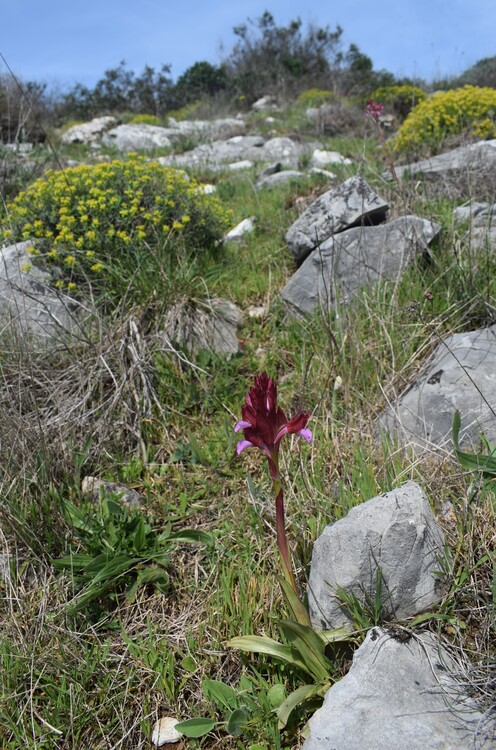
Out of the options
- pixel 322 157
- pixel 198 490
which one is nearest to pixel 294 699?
pixel 198 490

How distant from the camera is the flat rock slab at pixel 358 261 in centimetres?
363

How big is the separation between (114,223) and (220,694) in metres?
3.19

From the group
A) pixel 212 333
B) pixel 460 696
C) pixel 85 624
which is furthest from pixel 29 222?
pixel 460 696

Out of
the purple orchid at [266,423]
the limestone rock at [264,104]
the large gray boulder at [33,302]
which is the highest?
the limestone rock at [264,104]

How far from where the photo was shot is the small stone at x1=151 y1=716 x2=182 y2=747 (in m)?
1.89

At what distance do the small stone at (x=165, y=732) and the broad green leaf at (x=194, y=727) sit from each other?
9cm

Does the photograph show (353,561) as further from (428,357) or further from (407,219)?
(407,219)

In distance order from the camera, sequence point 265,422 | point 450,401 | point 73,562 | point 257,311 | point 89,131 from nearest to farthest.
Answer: point 265,422 < point 73,562 < point 450,401 < point 257,311 < point 89,131

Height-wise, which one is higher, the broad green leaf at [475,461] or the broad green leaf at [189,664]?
the broad green leaf at [475,461]

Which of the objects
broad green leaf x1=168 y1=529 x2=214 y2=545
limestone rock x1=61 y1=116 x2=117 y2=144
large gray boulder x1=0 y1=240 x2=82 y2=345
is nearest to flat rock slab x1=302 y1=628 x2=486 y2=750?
Result: broad green leaf x1=168 y1=529 x2=214 y2=545

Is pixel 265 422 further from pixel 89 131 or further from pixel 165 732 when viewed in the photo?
pixel 89 131

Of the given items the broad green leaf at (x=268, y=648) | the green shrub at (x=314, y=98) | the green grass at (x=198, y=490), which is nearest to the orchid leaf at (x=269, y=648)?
Answer: the broad green leaf at (x=268, y=648)

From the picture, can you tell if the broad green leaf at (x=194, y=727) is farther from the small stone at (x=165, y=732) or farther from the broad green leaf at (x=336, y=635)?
the broad green leaf at (x=336, y=635)

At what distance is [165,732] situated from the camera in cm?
190
